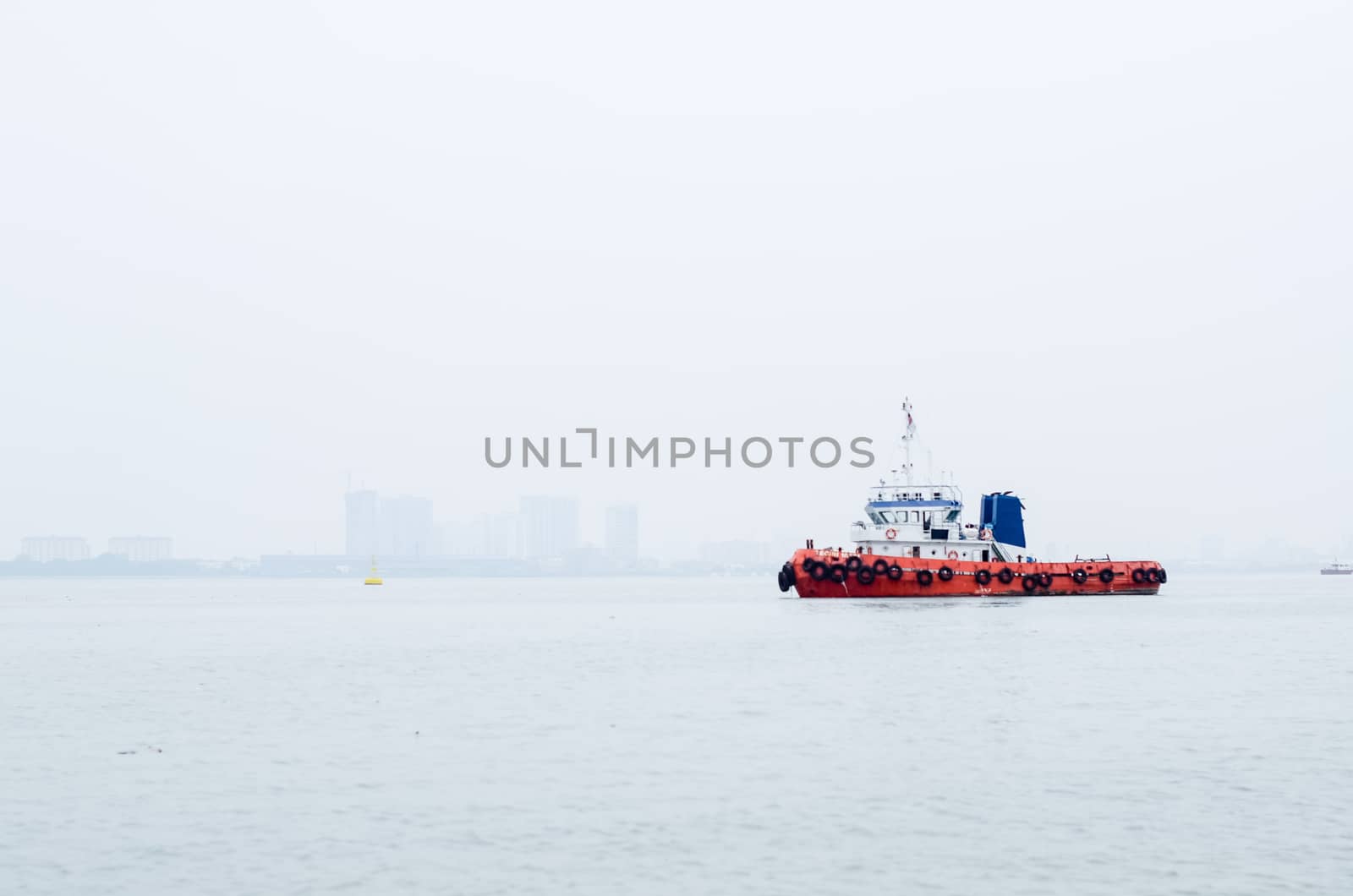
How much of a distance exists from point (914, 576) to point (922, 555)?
2723mm

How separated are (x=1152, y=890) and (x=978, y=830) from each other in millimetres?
4253

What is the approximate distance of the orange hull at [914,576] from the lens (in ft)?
314

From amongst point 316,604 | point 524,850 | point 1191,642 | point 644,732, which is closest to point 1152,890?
point 524,850

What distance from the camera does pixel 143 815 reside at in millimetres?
25375

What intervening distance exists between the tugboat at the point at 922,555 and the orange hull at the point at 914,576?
0.19 feet

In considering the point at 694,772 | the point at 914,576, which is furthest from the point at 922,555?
the point at 694,772

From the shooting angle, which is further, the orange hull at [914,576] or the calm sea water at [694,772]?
the orange hull at [914,576]

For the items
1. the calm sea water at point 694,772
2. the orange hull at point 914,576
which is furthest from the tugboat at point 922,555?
the calm sea water at point 694,772

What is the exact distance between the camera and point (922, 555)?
98.8 m

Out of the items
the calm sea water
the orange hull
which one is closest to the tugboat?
the orange hull

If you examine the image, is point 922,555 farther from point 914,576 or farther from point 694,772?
point 694,772

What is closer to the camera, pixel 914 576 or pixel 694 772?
pixel 694 772

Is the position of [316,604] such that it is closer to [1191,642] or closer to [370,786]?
[1191,642]

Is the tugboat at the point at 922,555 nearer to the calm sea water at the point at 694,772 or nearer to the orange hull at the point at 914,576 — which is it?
the orange hull at the point at 914,576
